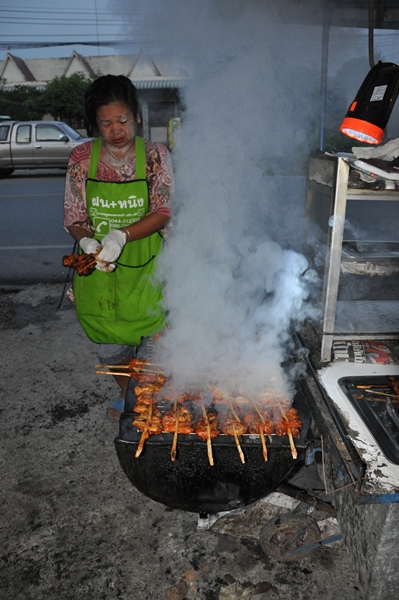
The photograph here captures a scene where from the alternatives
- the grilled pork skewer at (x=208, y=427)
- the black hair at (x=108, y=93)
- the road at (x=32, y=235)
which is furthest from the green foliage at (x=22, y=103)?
the grilled pork skewer at (x=208, y=427)

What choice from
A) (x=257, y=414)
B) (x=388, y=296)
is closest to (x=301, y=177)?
(x=388, y=296)

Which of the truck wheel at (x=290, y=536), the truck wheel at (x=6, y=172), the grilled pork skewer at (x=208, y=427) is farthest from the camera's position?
the truck wheel at (x=6, y=172)

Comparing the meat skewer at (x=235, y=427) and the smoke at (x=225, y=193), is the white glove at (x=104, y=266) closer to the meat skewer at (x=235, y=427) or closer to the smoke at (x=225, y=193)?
the smoke at (x=225, y=193)

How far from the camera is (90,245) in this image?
3043 millimetres

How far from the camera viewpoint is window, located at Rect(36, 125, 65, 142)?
59.0 ft

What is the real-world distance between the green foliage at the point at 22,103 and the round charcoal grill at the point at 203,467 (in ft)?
118

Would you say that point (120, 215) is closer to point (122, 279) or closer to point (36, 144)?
point (122, 279)

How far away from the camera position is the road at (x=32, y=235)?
764cm

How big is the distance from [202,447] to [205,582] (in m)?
1.01

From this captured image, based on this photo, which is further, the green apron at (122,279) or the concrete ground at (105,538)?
the green apron at (122,279)

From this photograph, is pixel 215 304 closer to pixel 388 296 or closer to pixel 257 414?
pixel 257 414

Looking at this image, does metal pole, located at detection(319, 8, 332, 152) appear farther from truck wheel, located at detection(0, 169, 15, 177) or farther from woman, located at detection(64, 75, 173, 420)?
truck wheel, located at detection(0, 169, 15, 177)

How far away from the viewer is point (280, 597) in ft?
8.27

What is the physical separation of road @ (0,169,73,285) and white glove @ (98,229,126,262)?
15.3ft
